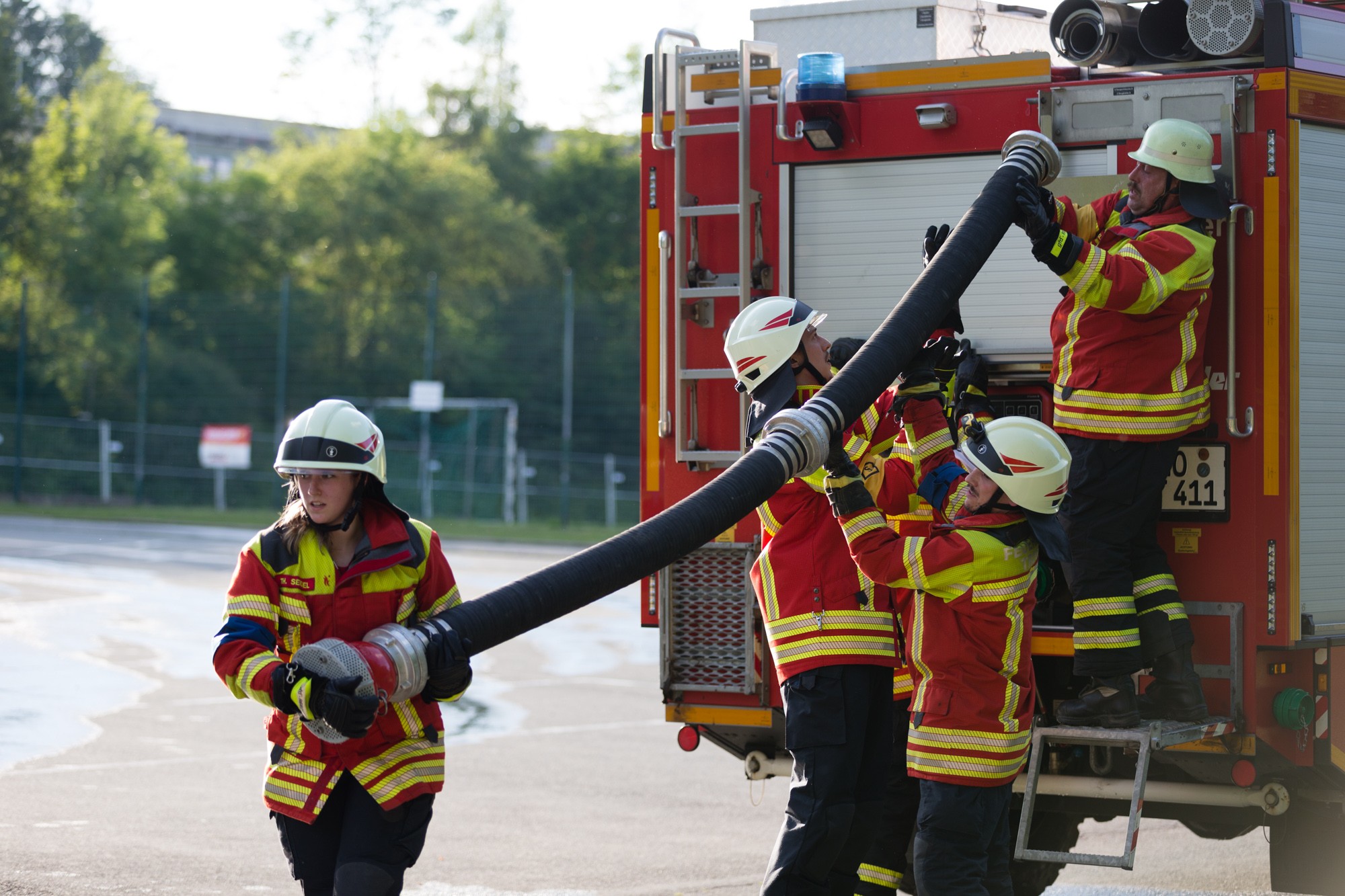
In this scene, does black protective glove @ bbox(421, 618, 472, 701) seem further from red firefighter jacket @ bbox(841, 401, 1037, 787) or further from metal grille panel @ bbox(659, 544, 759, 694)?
metal grille panel @ bbox(659, 544, 759, 694)

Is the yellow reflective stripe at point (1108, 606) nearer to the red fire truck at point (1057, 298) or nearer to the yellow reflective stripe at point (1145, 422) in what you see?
the red fire truck at point (1057, 298)

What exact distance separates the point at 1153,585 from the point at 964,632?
1000mm

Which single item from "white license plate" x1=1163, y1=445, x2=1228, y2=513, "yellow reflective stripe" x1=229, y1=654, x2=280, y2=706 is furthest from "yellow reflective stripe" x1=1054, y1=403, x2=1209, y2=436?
"yellow reflective stripe" x1=229, y1=654, x2=280, y2=706

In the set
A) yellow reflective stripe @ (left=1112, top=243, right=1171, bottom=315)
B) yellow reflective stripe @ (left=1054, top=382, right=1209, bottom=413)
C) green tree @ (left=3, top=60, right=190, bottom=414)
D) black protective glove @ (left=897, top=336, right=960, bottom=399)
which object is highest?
green tree @ (left=3, top=60, right=190, bottom=414)

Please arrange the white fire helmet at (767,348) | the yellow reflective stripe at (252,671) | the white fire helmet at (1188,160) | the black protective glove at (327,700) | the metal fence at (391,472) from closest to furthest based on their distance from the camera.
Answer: the black protective glove at (327,700)
the yellow reflective stripe at (252,671)
the white fire helmet at (767,348)
the white fire helmet at (1188,160)
the metal fence at (391,472)

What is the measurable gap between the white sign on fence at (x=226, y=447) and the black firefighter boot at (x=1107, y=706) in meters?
25.9

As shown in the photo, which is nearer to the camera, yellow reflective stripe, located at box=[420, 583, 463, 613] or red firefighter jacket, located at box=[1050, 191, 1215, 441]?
yellow reflective stripe, located at box=[420, 583, 463, 613]

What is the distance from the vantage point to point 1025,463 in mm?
4719

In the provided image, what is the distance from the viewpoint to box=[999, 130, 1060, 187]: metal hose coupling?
208 inches

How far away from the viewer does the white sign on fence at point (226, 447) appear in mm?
29703

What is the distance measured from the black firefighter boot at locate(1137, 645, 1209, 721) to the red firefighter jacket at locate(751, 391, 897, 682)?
1.04 m

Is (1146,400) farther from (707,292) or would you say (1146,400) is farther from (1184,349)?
(707,292)

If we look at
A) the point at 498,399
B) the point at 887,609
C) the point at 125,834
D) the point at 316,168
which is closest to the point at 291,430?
the point at 887,609

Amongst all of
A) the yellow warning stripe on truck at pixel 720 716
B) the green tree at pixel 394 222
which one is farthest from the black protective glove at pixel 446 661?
the green tree at pixel 394 222
